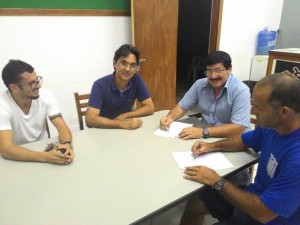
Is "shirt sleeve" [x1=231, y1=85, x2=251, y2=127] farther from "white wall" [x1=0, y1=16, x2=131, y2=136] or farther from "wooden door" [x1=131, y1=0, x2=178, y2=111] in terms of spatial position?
"white wall" [x1=0, y1=16, x2=131, y2=136]

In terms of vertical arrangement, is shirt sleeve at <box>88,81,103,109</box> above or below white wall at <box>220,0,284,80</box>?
below

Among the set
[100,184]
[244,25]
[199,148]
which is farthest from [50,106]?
[244,25]

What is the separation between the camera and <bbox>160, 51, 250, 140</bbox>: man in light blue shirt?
5.49 feet

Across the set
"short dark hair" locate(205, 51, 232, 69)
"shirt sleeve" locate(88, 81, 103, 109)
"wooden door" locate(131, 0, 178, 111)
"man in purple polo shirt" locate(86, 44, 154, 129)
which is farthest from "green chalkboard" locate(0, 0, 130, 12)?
"short dark hair" locate(205, 51, 232, 69)

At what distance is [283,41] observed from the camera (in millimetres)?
4746

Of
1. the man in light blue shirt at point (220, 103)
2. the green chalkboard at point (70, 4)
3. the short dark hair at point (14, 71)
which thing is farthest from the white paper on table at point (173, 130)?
the green chalkboard at point (70, 4)

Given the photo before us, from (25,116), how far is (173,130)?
985 mm

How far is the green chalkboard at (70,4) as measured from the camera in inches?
95.0

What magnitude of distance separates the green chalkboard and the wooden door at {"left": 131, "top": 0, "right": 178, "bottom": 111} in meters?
0.23

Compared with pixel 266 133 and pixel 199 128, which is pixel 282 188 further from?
pixel 199 128

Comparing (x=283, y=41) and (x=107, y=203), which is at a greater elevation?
(x=283, y=41)

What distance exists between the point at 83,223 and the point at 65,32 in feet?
7.52

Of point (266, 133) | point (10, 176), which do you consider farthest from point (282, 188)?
point (10, 176)

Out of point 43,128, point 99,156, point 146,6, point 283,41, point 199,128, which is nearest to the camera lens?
point 99,156
